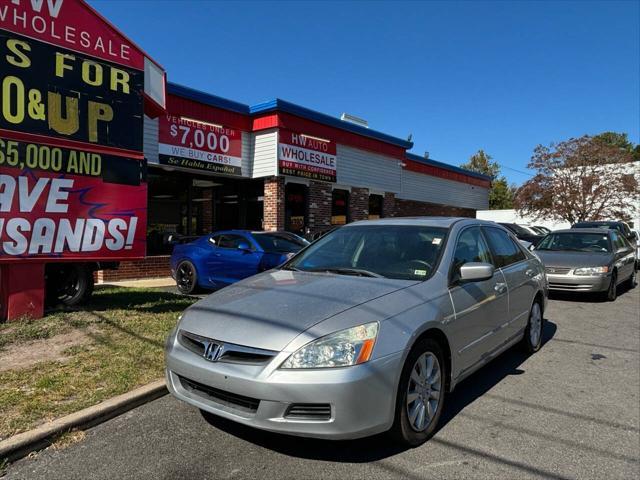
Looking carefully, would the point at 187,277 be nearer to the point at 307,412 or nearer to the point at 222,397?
the point at 222,397

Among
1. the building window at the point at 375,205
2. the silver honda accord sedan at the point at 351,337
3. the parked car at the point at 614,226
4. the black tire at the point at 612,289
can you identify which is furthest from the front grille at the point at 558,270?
the building window at the point at 375,205

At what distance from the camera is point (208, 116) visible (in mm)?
13023

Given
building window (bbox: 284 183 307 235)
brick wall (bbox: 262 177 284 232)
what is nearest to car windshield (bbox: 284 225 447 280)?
brick wall (bbox: 262 177 284 232)

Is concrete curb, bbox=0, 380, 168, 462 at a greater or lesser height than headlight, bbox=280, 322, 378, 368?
lesser

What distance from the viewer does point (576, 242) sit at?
35.9 ft

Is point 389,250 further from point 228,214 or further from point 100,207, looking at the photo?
point 228,214

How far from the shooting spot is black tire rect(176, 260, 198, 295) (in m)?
9.78

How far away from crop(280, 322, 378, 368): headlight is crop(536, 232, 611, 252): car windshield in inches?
370

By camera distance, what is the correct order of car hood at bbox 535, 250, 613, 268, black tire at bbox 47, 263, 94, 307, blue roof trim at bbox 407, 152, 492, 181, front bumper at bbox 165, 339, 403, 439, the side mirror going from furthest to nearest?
blue roof trim at bbox 407, 152, 492, 181 < car hood at bbox 535, 250, 613, 268 < black tire at bbox 47, 263, 94, 307 < the side mirror < front bumper at bbox 165, 339, 403, 439

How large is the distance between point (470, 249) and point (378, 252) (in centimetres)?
91

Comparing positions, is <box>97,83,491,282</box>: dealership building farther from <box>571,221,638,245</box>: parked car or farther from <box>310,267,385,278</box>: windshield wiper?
<box>310,267,385,278</box>: windshield wiper

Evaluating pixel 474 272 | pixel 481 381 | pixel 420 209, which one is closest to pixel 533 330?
pixel 481 381

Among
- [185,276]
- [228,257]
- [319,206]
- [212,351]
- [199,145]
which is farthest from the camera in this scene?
[319,206]

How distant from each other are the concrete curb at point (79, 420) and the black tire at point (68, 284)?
3.88 m
